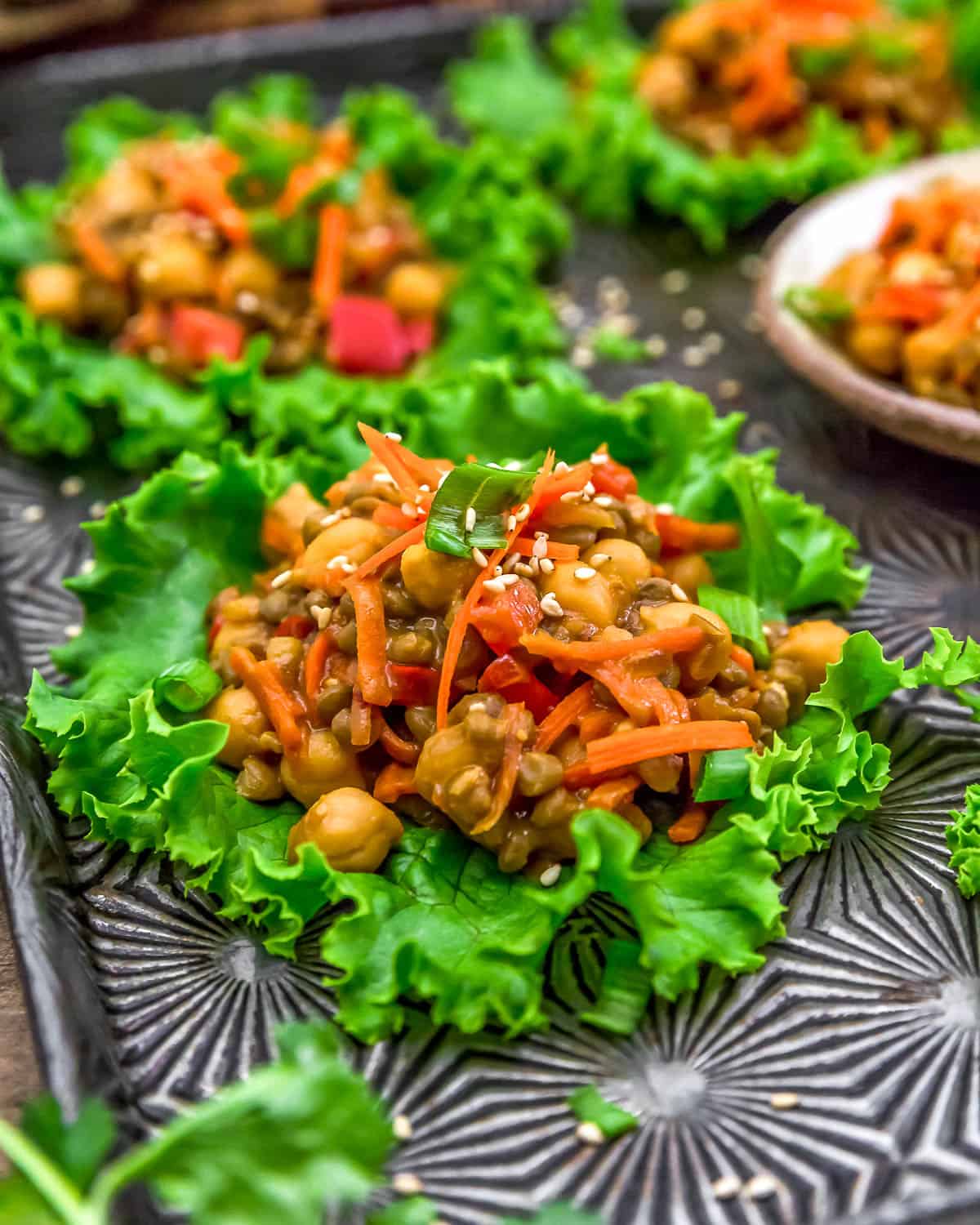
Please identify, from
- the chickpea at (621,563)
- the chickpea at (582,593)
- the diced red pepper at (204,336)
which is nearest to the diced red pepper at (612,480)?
the chickpea at (621,563)

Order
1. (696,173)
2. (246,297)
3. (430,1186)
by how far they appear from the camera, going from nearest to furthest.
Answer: (430,1186) < (246,297) < (696,173)

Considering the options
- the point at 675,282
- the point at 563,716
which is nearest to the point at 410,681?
the point at 563,716

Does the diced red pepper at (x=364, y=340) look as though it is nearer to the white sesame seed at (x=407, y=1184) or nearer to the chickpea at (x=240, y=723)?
the chickpea at (x=240, y=723)

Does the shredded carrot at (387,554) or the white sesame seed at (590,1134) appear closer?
the white sesame seed at (590,1134)

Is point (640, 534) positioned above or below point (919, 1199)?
above

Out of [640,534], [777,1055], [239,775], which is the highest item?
[640,534]

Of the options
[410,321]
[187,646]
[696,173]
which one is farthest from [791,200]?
[187,646]

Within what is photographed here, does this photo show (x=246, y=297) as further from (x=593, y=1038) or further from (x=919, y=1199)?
(x=919, y=1199)
